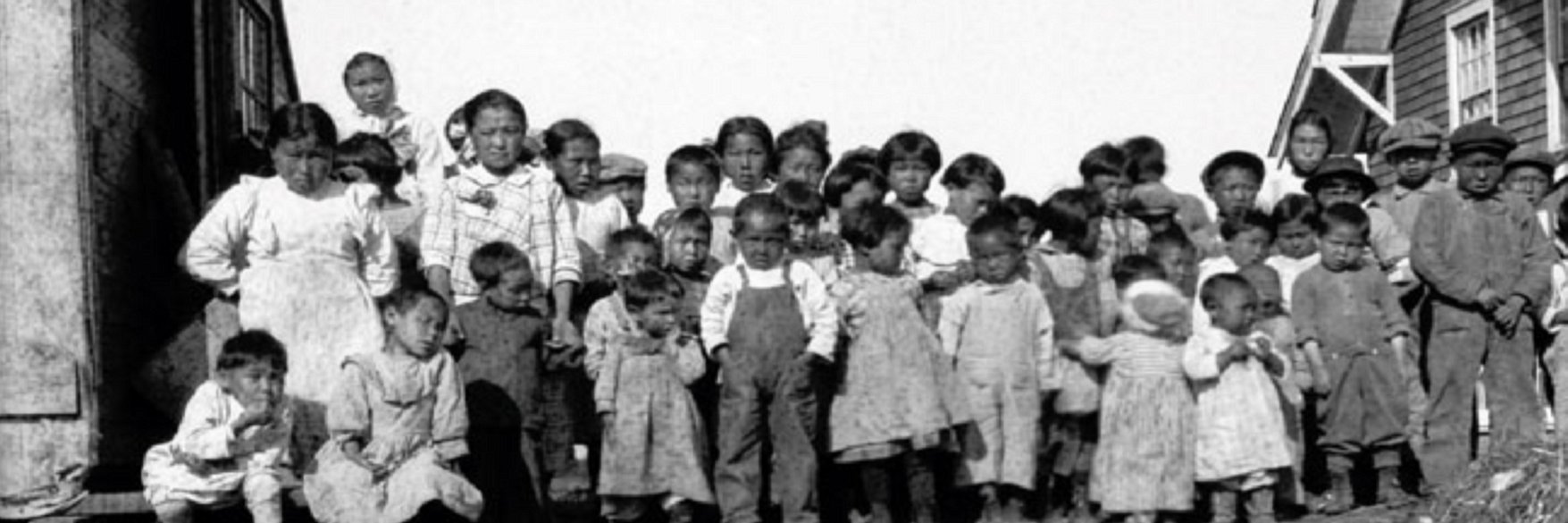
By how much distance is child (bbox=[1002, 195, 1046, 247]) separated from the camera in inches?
417

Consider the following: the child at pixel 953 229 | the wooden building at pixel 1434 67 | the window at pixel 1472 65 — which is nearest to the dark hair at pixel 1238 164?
the child at pixel 953 229

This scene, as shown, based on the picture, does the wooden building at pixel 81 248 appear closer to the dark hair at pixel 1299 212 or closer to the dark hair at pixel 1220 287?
the dark hair at pixel 1220 287

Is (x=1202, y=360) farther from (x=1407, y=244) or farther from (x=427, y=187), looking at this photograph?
(x=427, y=187)

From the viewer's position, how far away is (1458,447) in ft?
34.4

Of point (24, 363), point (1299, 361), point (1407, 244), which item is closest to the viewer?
point (24, 363)

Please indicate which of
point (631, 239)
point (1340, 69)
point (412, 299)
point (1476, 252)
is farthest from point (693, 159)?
point (1340, 69)

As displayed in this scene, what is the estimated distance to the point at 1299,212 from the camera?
10.7 metres

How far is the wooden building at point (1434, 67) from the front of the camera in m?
Result: 19.7

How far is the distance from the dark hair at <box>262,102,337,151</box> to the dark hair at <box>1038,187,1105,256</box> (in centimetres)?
324

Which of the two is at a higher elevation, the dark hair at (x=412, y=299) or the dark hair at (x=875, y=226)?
the dark hair at (x=875, y=226)

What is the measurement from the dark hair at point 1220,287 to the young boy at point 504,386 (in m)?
2.77

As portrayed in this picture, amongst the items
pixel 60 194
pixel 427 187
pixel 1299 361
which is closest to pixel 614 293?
pixel 427 187

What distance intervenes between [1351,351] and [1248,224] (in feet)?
2.82

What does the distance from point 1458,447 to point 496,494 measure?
4375mm
